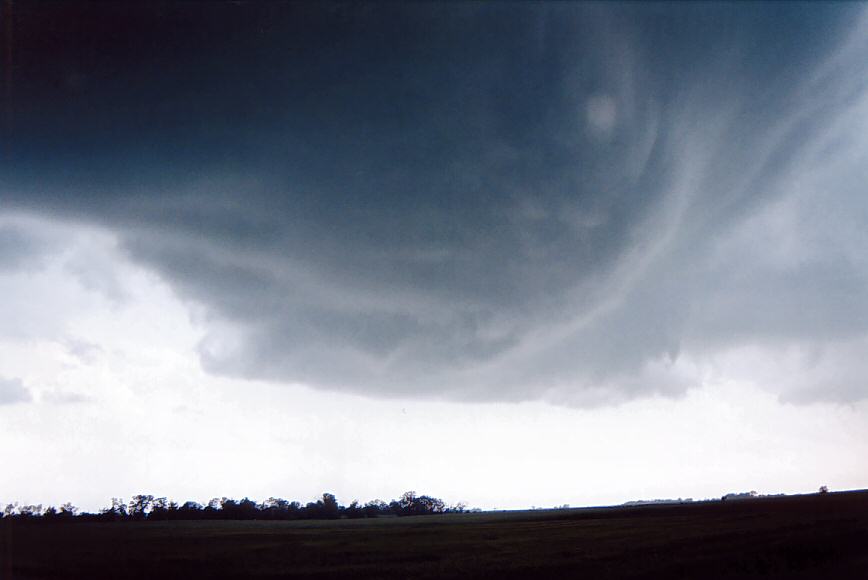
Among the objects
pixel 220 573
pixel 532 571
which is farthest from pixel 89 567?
pixel 532 571

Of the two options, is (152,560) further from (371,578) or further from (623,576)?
(623,576)

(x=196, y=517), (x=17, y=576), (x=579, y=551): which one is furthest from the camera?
(x=196, y=517)

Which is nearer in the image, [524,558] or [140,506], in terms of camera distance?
[524,558]

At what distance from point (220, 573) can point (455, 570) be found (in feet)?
53.0

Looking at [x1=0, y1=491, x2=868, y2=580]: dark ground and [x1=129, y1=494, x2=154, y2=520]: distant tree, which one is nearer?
[x1=0, y1=491, x2=868, y2=580]: dark ground

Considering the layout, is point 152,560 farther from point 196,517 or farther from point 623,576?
point 196,517

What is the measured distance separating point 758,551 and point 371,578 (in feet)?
87.1

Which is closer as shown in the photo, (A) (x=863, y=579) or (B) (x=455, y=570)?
(A) (x=863, y=579)

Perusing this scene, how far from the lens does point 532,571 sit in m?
33.4

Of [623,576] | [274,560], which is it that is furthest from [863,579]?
[274,560]

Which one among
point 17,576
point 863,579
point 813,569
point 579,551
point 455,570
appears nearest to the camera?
point 863,579

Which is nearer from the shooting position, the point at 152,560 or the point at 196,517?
the point at 152,560

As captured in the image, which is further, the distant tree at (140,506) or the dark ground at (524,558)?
the distant tree at (140,506)

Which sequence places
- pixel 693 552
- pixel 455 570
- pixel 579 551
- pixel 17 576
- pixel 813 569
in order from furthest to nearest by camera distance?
pixel 579 551, pixel 693 552, pixel 455 570, pixel 17 576, pixel 813 569
